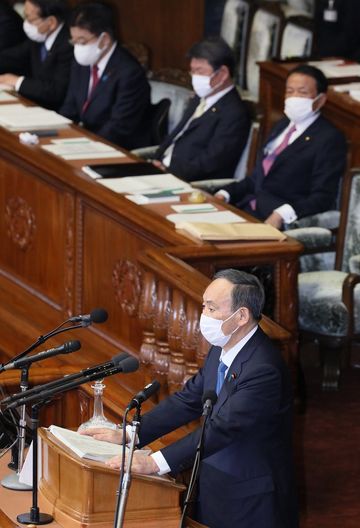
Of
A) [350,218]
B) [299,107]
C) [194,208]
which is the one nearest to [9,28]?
[299,107]

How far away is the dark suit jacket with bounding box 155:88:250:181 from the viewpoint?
25.2 feet

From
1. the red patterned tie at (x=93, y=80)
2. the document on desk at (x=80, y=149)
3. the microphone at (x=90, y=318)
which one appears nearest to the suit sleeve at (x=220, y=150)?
the document on desk at (x=80, y=149)

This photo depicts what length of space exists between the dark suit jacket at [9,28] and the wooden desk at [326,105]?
2279 millimetres

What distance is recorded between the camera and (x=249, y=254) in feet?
18.6

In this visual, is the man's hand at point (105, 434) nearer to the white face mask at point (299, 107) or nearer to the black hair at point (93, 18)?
the white face mask at point (299, 107)

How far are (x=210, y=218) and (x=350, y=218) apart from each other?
3.38ft

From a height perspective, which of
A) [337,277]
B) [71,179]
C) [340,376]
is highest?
[71,179]

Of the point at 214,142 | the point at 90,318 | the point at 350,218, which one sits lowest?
the point at 350,218

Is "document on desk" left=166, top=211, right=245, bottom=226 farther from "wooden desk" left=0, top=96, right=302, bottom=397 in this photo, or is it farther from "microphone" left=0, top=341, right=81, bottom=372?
"microphone" left=0, top=341, right=81, bottom=372

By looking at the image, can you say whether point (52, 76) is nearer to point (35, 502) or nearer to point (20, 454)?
point (20, 454)

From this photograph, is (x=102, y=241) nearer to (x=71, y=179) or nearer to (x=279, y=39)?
(x=71, y=179)

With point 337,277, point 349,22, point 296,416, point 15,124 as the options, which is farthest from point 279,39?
point 296,416

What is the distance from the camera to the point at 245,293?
432cm

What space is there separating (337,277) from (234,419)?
2776 millimetres
